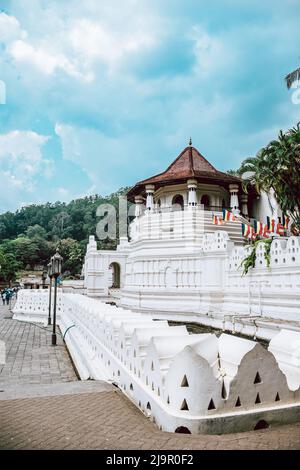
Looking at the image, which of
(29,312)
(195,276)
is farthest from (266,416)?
(29,312)

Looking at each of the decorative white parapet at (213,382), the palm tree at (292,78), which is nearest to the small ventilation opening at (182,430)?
the decorative white parapet at (213,382)

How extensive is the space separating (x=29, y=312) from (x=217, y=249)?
35.8 feet

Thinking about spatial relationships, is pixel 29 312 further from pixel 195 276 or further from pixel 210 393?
pixel 210 393

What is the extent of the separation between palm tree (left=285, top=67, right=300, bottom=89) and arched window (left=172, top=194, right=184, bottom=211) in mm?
11348

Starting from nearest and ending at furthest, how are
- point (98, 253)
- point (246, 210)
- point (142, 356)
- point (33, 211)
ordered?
point (142, 356), point (246, 210), point (98, 253), point (33, 211)

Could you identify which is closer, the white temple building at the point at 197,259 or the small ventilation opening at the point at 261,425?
the small ventilation opening at the point at 261,425

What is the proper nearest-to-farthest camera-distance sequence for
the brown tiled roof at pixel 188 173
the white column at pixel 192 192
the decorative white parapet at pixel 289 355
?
the decorative white parapet at pixel 289 355
the white column at pixel 192 192
the brown tiled roof at pixel 188 173

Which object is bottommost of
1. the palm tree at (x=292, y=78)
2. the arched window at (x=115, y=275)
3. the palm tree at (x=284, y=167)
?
the arched window at (x=115, y=275)

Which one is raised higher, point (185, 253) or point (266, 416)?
point (185, 253)

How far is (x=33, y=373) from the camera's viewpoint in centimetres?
856

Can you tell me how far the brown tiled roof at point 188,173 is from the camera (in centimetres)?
2400

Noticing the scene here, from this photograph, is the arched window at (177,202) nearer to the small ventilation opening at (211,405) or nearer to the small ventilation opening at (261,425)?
the small ventilation opening at (261,425)

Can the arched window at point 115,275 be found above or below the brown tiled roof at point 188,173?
below
